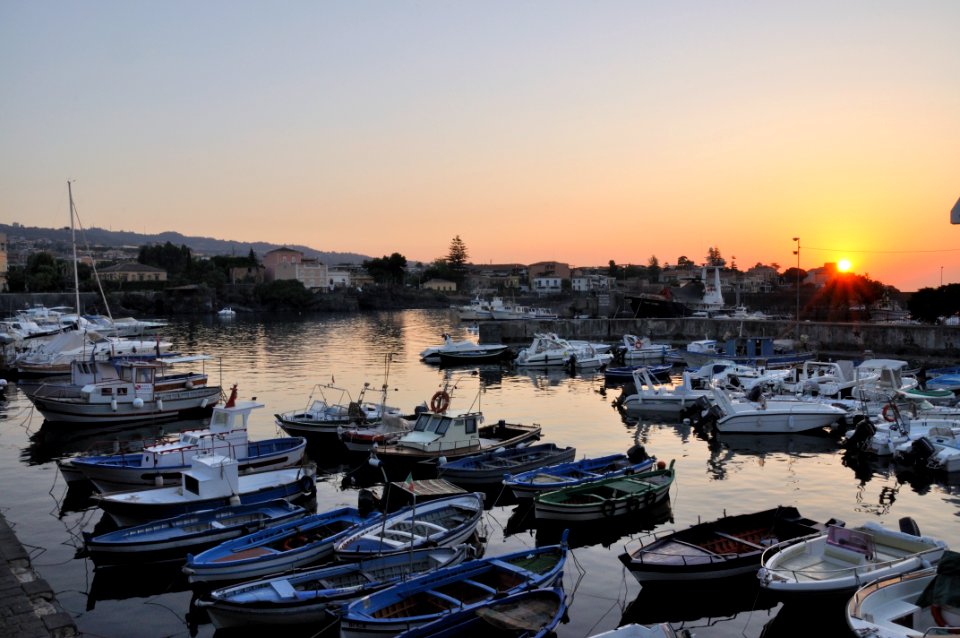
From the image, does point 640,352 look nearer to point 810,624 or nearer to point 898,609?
point 810,624

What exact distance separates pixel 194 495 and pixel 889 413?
2645cm

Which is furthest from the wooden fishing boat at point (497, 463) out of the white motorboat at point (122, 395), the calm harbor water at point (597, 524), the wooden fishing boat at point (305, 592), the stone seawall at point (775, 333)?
the stone seawall at point (775, 333)

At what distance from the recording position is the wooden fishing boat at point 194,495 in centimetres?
1897

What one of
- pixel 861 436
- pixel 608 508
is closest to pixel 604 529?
pixel 608 508

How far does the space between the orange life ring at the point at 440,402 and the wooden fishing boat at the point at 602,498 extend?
773 cm

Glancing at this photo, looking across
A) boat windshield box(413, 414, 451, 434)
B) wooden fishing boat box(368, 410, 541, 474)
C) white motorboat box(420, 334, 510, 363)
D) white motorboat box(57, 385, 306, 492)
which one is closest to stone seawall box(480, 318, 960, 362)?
white motorboat box(420, 334, 510, 363)

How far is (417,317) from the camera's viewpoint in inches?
5207

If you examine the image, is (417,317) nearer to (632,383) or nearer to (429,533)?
(632,383)

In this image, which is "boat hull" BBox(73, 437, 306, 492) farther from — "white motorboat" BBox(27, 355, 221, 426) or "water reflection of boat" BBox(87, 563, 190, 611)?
"white motorboat" BBox(27, 355, 221, 426)

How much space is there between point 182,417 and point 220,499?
20163 millimetres

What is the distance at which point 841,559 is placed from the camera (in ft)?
47.4

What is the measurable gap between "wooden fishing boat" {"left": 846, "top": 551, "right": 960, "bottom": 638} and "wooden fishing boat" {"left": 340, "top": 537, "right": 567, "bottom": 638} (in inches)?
204

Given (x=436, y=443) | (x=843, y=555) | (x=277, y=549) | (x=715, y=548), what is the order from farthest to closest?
(x=436, y=443)
(x=277, y=549)
(x=715, y=548)
(x=843, y=555)

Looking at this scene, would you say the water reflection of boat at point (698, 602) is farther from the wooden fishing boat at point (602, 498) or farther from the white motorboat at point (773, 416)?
the white motorboat at point (773, 416)
